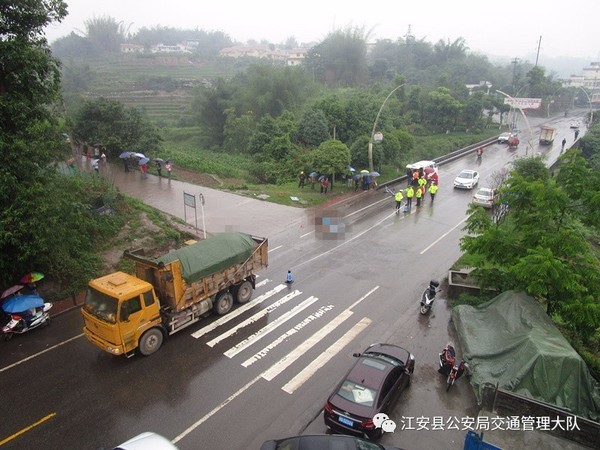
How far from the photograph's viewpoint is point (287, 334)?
13227 mm

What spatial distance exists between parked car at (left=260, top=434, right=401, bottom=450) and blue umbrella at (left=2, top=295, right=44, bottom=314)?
8.58m

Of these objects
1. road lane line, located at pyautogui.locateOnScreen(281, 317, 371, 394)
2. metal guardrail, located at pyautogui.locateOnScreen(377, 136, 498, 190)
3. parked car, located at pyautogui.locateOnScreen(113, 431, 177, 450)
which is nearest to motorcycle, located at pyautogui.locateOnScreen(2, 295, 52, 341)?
parked car, located at pyautogui.locateOnScreen(113, 431, 177, 450)

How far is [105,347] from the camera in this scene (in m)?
11.1

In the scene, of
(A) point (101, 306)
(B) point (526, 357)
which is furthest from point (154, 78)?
(B) point (526, 357)

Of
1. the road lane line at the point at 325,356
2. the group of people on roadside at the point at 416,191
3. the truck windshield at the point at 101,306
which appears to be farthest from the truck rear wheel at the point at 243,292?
the group of people on roadside at the point at 416,191

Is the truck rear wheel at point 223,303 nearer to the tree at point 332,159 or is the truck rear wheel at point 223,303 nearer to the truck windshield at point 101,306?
the truck windshield at point 101,306

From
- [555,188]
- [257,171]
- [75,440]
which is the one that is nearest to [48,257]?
[75,440]

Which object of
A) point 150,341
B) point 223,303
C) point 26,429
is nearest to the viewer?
point 26,429

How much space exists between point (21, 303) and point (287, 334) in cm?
776

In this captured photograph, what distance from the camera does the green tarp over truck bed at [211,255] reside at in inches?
487

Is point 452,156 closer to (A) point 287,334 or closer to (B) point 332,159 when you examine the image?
(B) point 332,159

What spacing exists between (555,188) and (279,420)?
397 inches

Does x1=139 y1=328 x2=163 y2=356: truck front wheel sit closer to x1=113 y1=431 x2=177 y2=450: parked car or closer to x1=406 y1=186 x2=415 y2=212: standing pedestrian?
x1=113 y1=431 x2=177 y2=450: parked car

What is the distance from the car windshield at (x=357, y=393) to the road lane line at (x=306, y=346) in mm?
2390
